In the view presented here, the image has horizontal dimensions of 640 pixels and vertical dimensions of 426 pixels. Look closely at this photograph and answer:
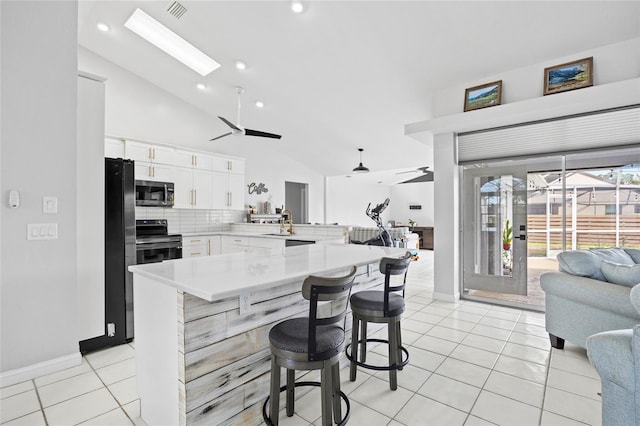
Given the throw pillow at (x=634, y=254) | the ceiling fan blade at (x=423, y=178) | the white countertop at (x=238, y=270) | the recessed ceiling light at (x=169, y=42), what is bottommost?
the throw pillow at (x=634, y=254)

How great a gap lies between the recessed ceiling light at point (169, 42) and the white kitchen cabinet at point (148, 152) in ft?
4.98

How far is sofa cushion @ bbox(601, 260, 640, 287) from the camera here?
227cm

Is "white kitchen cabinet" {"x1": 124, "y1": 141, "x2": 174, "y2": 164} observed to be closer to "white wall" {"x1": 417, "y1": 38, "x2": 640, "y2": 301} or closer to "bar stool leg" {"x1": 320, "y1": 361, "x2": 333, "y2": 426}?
"white wall" {"x1": 417, "y1": 38, "x2": 640, "y2": 301}

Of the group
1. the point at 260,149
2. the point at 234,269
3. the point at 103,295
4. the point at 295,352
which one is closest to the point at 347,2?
the point at 234,269

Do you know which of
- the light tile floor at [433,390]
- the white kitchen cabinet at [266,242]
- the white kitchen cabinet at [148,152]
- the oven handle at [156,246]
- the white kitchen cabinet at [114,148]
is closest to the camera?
the light tile floor at [433,390]

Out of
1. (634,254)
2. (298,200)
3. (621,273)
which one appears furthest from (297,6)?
(298,200)

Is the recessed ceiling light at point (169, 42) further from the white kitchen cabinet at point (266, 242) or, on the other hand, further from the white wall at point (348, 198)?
the white wall at point (348, 198)

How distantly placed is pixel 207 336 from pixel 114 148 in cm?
484

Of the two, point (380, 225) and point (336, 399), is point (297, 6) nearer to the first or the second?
point (380, 225)

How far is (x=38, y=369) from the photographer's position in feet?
7.43

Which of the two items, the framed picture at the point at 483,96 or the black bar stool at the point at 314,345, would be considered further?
the framed picture at the point at 483,96

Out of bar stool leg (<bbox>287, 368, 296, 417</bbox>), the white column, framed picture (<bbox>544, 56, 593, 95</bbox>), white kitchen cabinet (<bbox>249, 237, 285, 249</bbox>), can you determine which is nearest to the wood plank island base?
bar stool leg (<bbox>287, 368, 296, 417</bbox>)

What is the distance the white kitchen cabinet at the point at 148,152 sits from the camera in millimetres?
5148

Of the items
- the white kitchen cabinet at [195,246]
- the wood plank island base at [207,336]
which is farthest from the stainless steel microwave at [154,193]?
the wood plank island base at [207,336]
